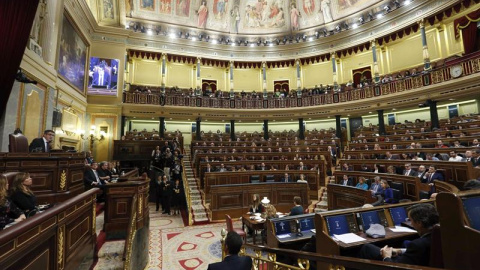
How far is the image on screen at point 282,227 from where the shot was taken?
3.88m

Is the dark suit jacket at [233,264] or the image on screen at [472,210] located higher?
the image on screen at [472,210]

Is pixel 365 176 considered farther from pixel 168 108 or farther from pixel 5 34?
pixel 168 108

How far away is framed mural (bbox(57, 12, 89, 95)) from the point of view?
8945mm

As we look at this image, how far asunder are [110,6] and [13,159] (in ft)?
42.2

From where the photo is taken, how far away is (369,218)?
3.46 metres

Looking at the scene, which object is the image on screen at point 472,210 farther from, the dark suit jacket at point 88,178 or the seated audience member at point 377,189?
the dark suit jacket at point 88,178

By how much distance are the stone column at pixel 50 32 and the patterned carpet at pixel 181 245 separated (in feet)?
20.4

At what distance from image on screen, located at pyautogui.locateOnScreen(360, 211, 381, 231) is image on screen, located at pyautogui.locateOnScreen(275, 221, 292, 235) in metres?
1.14

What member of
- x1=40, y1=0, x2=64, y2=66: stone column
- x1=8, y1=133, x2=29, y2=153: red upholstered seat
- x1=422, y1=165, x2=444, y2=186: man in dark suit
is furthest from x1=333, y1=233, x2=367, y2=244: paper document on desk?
x1=40, y1=0, x2=64, y2=66: stone column

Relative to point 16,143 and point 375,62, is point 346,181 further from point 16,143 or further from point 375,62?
point 375,62

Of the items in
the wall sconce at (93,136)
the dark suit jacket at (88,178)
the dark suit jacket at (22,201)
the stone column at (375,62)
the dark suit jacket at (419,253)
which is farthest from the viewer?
the stone column at (375,62)

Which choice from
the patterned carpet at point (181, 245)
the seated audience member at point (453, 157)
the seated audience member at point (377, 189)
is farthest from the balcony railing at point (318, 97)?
the patterned carpet at point (181, 245)

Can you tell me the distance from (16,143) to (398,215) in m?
6.65

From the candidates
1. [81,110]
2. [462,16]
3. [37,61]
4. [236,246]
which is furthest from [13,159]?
[462,16]
